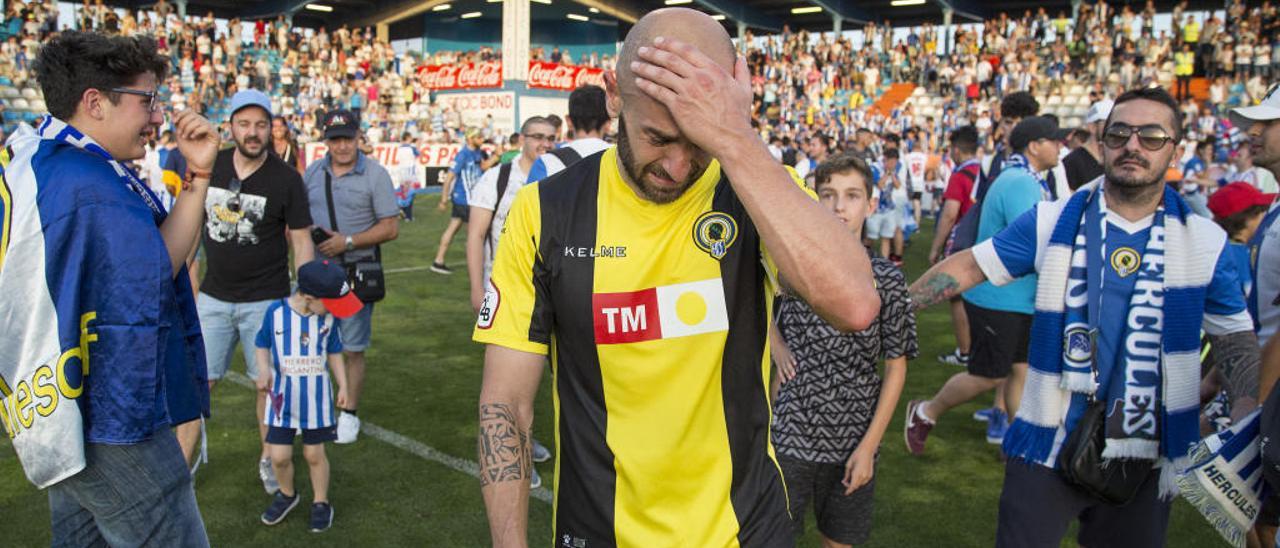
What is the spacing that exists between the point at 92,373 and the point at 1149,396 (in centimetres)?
347

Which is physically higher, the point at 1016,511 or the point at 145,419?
the point at 145,419

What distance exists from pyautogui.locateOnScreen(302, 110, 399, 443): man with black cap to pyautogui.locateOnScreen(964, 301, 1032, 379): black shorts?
4.17 m

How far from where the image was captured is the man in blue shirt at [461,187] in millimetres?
14023

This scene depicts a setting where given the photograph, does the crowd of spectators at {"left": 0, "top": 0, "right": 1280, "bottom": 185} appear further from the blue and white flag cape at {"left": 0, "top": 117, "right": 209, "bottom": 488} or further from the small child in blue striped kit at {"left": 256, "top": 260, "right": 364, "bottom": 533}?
the blue and white flag cape at {"left": 0, "top": 117, "right": 209, "bottom": 488}

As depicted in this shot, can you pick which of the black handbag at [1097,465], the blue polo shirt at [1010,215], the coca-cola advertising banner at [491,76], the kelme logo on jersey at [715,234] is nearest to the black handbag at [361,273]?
the blue polo shirt at [1010,215]

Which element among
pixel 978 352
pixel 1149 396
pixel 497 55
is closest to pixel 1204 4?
pixel 497 55

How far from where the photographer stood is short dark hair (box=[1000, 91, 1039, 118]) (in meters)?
8.44

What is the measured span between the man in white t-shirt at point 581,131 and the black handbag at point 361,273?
5.40 ft

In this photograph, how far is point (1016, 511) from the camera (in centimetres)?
338

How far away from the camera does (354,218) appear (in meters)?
6.68

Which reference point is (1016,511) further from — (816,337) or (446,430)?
(446,430)

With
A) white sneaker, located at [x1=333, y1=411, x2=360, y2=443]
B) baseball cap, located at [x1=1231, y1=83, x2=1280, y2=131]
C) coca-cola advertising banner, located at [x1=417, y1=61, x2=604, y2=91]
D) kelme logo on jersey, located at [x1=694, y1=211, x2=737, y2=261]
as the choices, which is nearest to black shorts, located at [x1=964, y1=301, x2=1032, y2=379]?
baseball cap, located at [x1=1231, y1=83, x2=1280, y2=131]

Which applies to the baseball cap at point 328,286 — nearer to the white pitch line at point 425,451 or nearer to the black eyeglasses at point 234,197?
the black eyeglasses at point 234,197

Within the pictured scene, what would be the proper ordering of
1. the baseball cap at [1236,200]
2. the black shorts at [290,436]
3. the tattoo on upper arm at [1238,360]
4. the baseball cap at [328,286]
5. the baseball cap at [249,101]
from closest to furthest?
the tattoo on upper arm at [1238,360] < the black shorts at [290,436] < the baseball cap at [328,286] < the baseball cap at [249,101] < the baseball cap at [1236,200]
